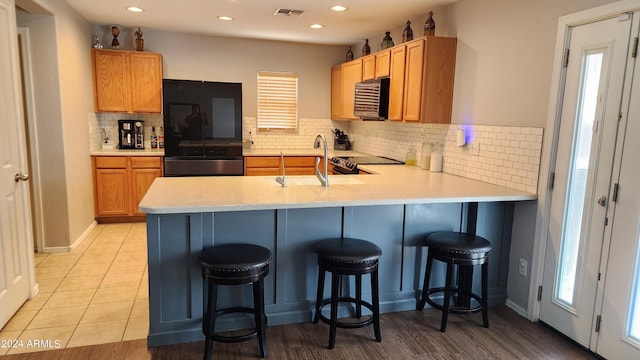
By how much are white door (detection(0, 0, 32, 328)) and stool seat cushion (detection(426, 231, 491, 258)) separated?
276 cm

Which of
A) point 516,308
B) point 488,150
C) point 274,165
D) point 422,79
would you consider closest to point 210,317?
point 516,308

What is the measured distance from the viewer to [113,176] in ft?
16.6

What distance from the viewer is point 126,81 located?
5176 mm

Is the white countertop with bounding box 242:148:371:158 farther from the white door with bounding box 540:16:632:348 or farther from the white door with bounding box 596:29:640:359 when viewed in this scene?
the white door with bounding box 596:29:640:359

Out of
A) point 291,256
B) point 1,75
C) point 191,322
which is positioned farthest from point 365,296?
point 1,75

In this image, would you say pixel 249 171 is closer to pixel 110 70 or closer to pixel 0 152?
pixel 110 70

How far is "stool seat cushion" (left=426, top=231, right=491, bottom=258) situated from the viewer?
2627 millimetres

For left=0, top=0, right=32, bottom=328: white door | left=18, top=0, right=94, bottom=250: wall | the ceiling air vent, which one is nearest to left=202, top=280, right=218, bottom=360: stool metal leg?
left=0, top=0, right=32, bottom=328: white door

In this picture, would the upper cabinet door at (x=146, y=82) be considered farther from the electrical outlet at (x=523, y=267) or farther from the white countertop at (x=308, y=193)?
the electrical outlet at (x=523, y=267)

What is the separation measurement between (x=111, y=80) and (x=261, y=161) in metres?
2.07

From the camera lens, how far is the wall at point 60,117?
381cm

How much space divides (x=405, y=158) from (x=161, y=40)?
348 cm

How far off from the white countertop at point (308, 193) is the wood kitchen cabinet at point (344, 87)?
1947 millimetres

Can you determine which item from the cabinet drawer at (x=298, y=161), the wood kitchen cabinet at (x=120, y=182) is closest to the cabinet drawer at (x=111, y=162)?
the wood kitchen cabinet at (x=120, y=182)
